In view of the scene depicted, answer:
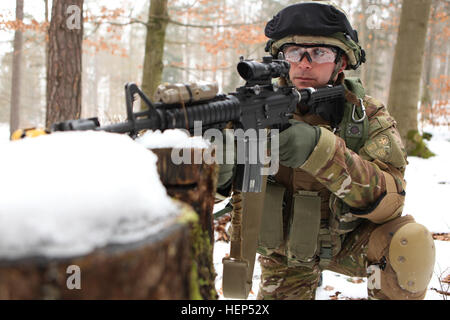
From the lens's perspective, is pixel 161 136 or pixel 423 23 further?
Answer: pixel 423 23

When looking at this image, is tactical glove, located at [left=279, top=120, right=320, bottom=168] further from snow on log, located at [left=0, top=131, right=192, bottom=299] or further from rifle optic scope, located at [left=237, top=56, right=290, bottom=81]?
snow on log, located at [left=0, top=131, right=192, bottom=299]

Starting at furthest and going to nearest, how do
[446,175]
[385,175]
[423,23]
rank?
[423,23], [446,175], [385,175]

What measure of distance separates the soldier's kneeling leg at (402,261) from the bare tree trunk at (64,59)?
449 centimetres

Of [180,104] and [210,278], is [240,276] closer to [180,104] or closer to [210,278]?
[210,278]

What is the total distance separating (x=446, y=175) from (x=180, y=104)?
21.1ft

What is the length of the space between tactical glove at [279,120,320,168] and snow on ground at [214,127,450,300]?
1.68 metres

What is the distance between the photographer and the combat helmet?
273 cm

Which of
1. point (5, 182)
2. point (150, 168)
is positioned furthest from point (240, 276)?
point (5, 182)

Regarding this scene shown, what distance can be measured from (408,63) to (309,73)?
5.55 m

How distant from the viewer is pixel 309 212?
107 inches

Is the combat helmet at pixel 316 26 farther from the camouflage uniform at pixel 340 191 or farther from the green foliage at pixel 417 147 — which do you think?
the green foliage at pixel 417 147

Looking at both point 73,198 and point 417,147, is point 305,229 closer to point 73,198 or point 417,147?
point 73,198

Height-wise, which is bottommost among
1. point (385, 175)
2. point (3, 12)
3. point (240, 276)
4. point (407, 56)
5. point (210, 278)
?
point (240, 276)

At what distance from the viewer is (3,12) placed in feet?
26.6
